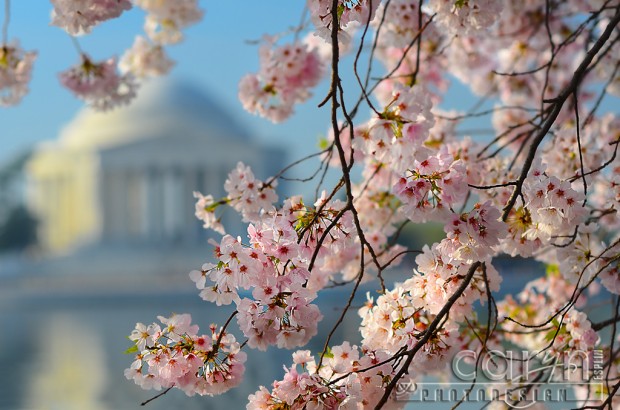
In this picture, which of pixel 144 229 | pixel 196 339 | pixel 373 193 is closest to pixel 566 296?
pixel 373 193

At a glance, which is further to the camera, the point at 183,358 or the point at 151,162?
the point at 151,162

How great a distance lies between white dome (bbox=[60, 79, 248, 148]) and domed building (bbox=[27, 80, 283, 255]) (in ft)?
0.11

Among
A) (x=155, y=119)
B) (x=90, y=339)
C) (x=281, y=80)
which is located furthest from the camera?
(x=155, y=119)

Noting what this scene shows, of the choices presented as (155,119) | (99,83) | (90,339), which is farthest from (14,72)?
(155,119)

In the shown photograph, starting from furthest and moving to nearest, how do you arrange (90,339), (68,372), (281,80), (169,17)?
(90,339) → (68,372) → (169,17) → (281,80)

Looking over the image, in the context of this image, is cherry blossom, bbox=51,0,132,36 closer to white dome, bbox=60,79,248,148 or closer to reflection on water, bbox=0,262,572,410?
reflection on water, bbox=0,262,572,410

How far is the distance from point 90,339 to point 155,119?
2114 cm

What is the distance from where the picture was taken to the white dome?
30656mm

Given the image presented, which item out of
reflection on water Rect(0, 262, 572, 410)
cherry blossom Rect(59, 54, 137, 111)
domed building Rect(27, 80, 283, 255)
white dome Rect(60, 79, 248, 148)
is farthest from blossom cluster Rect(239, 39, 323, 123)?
white dome Rect(60, 79, 248, 148)

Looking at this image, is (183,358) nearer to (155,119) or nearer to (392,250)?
(392,250)

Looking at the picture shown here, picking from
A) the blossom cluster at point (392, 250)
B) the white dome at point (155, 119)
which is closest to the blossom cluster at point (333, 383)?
the blossom cluster at point (392, 250)

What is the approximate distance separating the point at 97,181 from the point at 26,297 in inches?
409

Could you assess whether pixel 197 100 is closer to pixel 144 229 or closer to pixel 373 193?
pixel 144 229

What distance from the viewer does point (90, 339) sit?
10.8 meters
